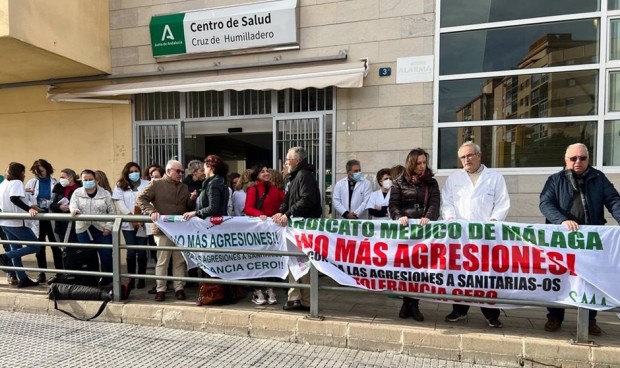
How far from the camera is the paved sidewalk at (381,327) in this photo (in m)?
3.36

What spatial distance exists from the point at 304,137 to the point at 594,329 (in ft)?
14.6

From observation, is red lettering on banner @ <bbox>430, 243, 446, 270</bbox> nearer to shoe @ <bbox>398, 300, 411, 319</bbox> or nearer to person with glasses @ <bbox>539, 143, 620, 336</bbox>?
shoe @ <bbox>398, 300, 411, 319</bbox>

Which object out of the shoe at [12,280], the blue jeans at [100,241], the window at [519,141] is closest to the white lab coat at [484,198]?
the window at [519,141]

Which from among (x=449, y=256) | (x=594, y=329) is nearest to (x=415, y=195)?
(x=449, y=256)

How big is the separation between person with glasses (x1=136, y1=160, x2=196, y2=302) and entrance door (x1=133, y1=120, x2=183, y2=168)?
8.78 feet

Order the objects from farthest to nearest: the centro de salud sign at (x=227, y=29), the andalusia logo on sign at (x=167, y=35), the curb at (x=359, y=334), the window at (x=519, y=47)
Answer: the andalusia logo on sign at (x=167, y=35) < the centro de salud sign at (x=227, y=29) < the window at (x=519, y=47) < the curb at (x=359, y=334)

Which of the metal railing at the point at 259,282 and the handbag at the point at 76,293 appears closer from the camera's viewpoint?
the metal railing at the point at 259,282

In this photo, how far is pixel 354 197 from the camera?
226 inches

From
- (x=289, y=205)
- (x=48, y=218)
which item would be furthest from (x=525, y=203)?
(x=48, y=218)

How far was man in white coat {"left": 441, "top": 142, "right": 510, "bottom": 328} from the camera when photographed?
3.86 m

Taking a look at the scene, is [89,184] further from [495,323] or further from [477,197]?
[495,323]

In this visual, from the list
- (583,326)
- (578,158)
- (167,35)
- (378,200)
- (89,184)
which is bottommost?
(583,326)

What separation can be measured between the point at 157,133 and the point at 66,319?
3.70 metres

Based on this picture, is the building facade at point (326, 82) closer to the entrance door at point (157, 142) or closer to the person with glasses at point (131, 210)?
the entrance door at point (157, 142)
